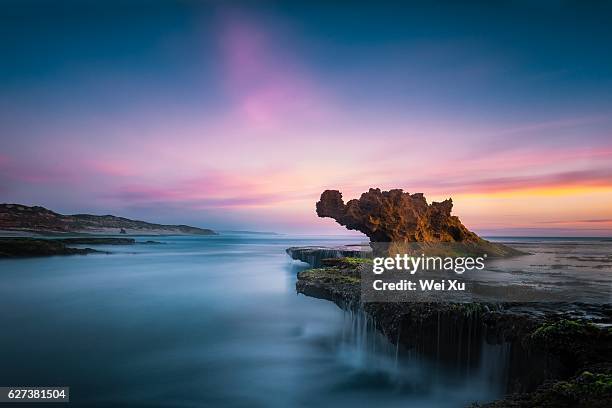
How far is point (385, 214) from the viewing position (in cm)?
2095

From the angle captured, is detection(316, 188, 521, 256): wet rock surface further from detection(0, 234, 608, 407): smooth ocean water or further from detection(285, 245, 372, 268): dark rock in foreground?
detection(285, 245, 372, 268): dark rock in foreground

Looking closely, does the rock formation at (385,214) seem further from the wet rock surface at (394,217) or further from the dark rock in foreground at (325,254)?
the dark rock in foreground at (325,254)

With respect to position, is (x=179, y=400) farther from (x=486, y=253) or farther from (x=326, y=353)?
(x=486, y=253)

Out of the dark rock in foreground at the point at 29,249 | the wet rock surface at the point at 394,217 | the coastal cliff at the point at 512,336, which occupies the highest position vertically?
the wet rock surface at the point at 394,217

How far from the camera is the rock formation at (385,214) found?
68.4ft

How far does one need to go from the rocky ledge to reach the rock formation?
956 cm

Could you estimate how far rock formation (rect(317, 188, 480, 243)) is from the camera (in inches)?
821

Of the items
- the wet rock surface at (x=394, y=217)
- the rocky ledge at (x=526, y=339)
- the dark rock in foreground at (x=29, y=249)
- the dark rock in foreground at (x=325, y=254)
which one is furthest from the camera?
the dark rock in foreground at (x=29, y=249)

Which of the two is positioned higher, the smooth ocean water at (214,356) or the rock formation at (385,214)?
the rock formation at (385,214)

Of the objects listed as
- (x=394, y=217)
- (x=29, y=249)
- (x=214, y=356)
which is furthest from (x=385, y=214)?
(x=29, y=249)

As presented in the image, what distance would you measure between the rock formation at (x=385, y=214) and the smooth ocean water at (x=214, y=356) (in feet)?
20.4

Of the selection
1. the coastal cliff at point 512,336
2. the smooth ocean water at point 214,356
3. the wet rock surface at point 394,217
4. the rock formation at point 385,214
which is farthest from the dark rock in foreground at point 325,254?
the coastal cliff at point 512,336

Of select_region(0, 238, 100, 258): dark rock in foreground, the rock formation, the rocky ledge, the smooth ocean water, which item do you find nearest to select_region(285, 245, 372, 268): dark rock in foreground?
the rock formation

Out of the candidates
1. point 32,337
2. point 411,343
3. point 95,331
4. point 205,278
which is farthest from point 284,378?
point 205,278
